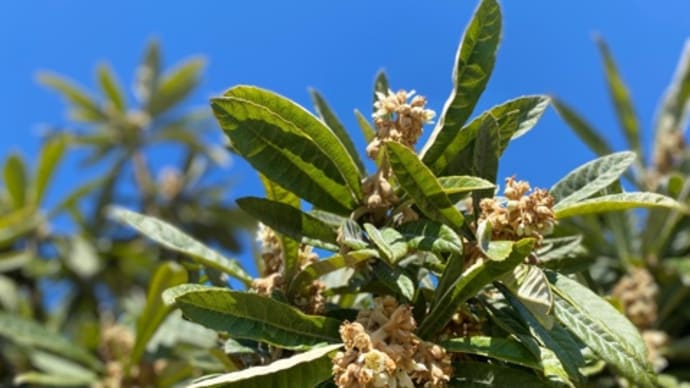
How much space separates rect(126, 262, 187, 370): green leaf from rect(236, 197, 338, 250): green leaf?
45 centimetres

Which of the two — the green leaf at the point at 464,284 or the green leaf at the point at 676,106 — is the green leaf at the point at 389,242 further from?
the green leaf at the point at 676,106

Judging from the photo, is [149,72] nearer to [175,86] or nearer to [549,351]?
[175,86]

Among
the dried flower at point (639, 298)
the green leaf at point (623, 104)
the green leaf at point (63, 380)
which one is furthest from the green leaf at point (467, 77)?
the green leaf at point (623, 104)

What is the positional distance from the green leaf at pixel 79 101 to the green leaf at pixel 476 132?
416 centimetres

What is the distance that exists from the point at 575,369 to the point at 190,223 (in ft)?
13.6

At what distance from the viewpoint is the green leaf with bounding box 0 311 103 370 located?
258 cm

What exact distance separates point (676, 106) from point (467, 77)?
2170 millimetres

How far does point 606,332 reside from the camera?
1.16 metres

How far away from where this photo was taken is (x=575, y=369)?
3.84 ft

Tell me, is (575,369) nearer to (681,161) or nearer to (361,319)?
(361,319)

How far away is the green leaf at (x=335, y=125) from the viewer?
153 centimetres

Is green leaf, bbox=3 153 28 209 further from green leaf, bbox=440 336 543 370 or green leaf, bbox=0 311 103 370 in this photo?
green leaf, bbox=440 336 543 370

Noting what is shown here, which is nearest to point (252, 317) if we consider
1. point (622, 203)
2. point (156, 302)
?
point (622, 203)

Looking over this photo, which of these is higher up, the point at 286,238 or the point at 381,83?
the point at 381,83
